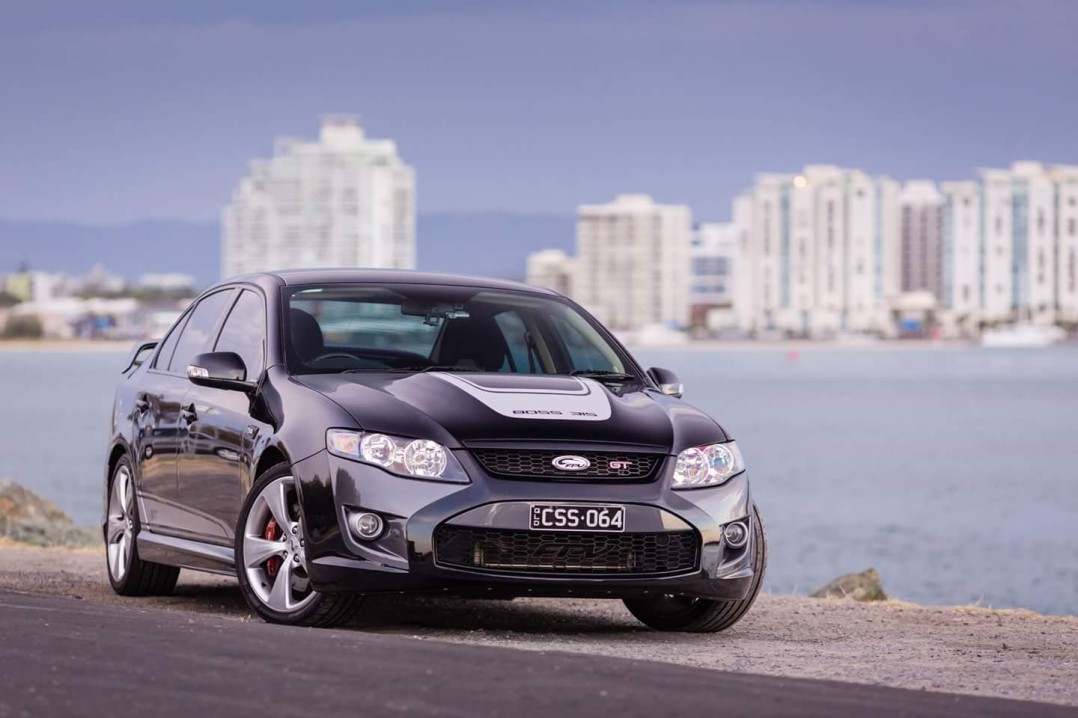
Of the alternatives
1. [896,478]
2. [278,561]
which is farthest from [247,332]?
[896,478]

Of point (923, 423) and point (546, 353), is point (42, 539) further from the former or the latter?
point (923, 423)

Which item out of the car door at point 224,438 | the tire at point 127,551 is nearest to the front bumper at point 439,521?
the car door at point 224,438

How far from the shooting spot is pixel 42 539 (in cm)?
1753

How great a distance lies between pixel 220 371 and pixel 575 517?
1.84m

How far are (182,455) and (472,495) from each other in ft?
7.24

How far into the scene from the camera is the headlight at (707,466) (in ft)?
27.6

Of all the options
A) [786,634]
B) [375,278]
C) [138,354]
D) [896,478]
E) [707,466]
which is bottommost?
[896,478]

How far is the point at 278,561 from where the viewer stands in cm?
874

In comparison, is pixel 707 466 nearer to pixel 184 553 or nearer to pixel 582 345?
pixel 582 345

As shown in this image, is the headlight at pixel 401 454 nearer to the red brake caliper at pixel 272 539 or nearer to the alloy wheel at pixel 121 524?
the red brake caliper at pixel 272 539

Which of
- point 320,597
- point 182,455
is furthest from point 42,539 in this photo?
point 320,597

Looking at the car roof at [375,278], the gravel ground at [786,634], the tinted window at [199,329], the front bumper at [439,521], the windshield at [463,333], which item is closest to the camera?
the gravel ground at [786,634]

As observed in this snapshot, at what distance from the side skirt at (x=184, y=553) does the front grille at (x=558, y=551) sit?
1390 millimetres

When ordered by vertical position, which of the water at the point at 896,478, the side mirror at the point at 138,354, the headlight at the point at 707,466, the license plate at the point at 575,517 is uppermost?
Answer: the side mirror at the point at 138,354
